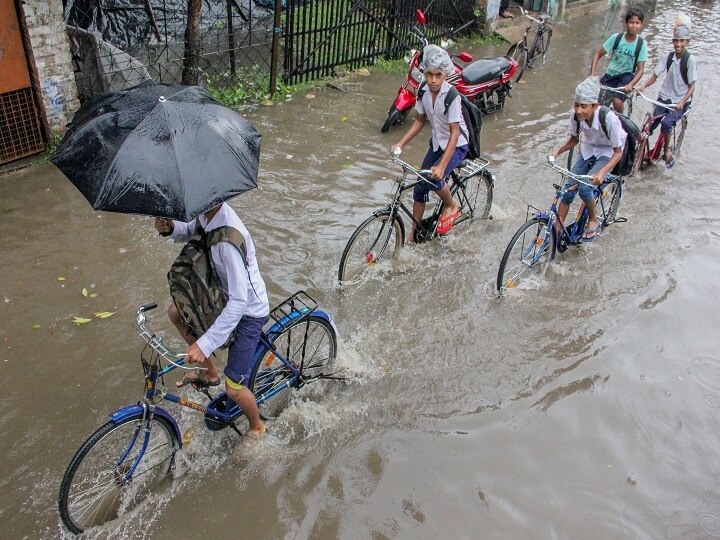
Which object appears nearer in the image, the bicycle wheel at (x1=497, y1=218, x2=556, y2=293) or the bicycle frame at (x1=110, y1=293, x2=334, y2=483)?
the bicycle frame at (x1=110, y1=293, x2=334, y2=483)

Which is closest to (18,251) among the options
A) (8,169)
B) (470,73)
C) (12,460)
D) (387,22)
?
(8,169)

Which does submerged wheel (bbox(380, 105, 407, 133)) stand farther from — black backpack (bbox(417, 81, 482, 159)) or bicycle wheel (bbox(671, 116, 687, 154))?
bicycle wheel (bbox(671, 116, 687, 154))

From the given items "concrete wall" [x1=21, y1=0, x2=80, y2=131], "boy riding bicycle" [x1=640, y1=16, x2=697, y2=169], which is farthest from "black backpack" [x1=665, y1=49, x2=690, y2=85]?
"concrete wall" [x1=21, y1=0, x2=80, y2=131]

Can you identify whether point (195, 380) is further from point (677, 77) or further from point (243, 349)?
A: point (677, 77)

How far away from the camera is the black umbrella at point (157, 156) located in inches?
110

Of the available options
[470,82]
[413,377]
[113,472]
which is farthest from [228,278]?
[470,82]

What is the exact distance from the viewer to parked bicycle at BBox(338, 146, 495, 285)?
5.48m

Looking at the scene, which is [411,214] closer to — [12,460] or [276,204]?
[276,204]

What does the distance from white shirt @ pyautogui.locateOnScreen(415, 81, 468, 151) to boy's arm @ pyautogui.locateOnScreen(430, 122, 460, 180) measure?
56 millimetres

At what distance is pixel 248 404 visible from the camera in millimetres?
3768

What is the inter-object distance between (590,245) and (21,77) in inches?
260

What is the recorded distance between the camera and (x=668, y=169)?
333 inches

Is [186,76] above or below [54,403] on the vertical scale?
above

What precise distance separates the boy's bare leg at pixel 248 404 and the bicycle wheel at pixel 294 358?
17 cm
